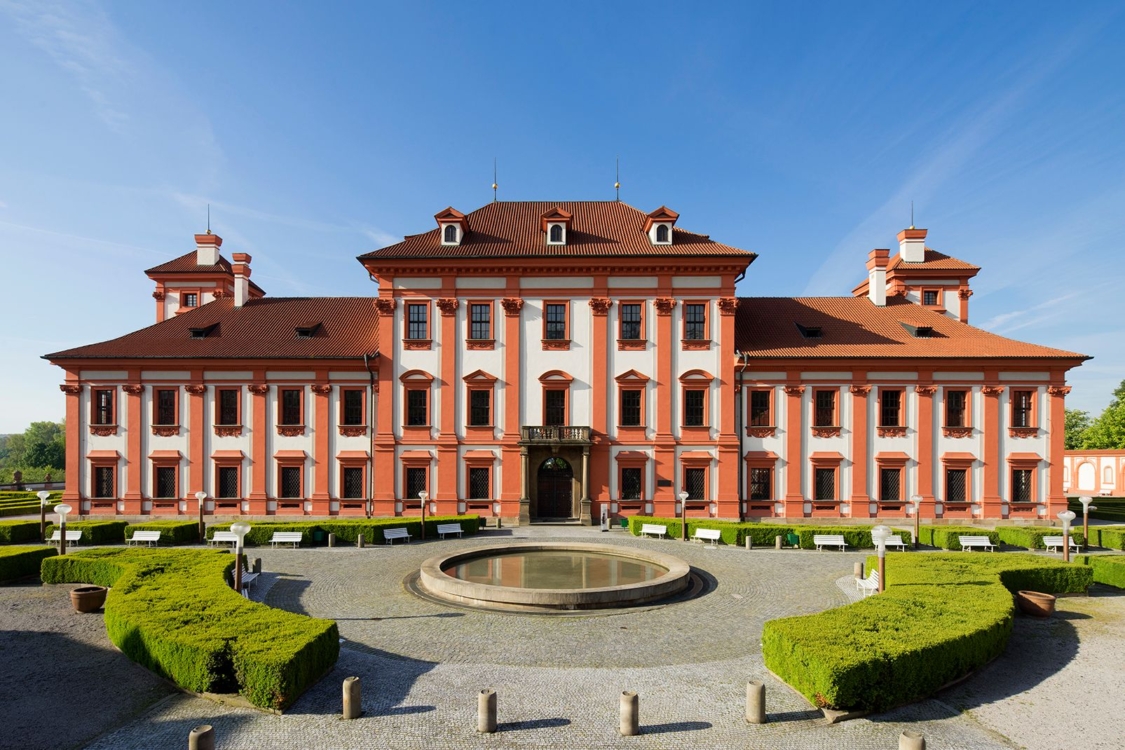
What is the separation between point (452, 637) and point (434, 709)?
3.74 meters

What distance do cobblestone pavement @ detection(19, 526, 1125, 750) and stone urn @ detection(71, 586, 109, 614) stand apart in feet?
12.8

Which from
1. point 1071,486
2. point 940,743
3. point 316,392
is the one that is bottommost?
point 1071,486

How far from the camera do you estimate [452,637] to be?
44.6 ft

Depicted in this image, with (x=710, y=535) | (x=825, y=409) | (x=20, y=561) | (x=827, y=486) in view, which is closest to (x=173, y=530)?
(x=20, y=561)

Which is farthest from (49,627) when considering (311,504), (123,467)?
(123,467)

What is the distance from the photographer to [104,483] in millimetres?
32125

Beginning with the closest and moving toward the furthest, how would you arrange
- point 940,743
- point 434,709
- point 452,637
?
point 940,743 < point 434,709 < point 452,637

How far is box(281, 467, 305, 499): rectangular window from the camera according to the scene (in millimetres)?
32031

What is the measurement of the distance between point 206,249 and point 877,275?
159 feet

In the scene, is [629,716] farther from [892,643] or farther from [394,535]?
[394,535]

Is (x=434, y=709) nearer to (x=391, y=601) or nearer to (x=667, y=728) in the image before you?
(x=667, y=728)

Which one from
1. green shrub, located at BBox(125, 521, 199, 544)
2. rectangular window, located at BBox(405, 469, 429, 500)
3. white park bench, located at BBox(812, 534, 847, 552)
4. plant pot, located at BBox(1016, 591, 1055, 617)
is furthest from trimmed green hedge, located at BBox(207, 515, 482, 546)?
plant pot, located at BBox(1016, 591, 1055, 617)

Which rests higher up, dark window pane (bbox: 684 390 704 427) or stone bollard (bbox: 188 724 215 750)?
dark window pane (bbox: 684 390 704 427)

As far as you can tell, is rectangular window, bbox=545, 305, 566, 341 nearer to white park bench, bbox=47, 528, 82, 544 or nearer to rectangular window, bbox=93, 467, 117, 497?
white park bench, bbox=47, 528, 82, 544
